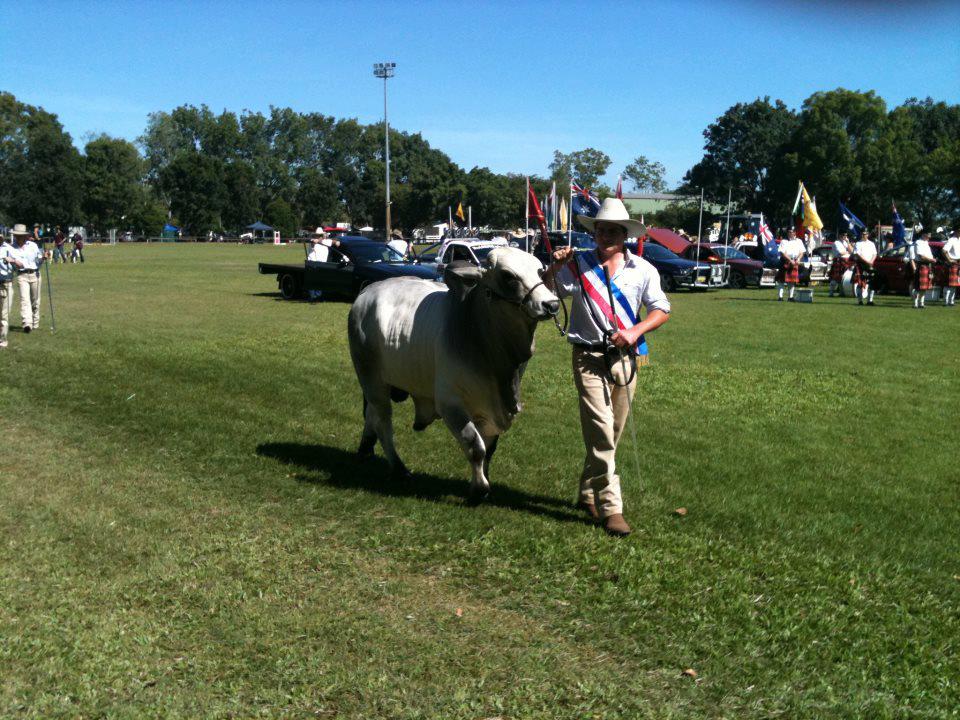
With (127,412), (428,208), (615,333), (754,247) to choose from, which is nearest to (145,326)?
(127,412)

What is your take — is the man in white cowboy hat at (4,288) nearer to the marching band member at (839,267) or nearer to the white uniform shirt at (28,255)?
the white uniform shirt at (28,255)

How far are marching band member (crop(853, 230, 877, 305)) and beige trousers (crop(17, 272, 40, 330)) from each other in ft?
69.4

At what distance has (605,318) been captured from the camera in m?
6.36

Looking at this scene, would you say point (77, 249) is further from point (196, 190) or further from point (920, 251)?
point (196, 190)

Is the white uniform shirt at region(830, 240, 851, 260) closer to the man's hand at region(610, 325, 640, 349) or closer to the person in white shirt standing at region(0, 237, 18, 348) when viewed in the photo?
the person in white shirt standing at region(0, 237, 18, 348)

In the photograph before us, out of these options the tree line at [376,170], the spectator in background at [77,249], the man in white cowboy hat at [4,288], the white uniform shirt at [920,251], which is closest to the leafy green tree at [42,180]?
the tree line at [376,170]

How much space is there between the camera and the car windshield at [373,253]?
25.1m

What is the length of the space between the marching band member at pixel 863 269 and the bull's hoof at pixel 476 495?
Result: 21.9 m

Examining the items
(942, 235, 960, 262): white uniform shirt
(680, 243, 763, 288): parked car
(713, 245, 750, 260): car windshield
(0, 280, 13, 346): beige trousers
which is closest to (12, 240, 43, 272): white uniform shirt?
(0, 280, 13, 346): beige trousers

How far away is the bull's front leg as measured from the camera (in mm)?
6703

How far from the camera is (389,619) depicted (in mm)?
5012

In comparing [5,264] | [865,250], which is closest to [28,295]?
[5,264]

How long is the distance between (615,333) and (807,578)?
1977mm

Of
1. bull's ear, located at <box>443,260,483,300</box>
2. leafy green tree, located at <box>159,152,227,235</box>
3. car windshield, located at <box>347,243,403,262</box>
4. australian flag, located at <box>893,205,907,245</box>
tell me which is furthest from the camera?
leafy green tree, located at <box>159,152,227,235</box>
